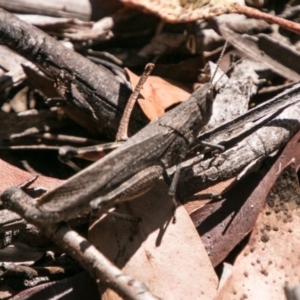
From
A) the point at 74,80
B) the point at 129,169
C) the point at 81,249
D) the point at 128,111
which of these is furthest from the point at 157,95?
the point at 81,249

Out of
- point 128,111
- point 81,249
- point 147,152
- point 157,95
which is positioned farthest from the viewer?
point 157,95

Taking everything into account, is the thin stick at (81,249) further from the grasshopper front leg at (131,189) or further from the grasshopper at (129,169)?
the grasshopper front leg at (131,189)

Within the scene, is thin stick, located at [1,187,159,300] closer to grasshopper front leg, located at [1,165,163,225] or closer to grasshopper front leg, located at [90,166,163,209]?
grasshopper front leg, located at [1,165,163,225]


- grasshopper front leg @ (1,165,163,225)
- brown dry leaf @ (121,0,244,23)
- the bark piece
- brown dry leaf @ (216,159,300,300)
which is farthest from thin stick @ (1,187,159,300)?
brown dry leaf @ (121,0,244,23)

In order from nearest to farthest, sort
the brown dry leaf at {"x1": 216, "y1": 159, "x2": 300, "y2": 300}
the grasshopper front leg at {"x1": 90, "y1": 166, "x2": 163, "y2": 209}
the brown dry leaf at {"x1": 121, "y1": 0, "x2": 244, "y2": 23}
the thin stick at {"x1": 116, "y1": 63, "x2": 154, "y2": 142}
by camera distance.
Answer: the grasshopper front leg at {"x1": 90, "y1": 166, "x2": 163, "y2": 209} → the brown dry leaf at {"x1": 216, "y1": 159, "x2": 300, "y2": 300} → the thin stick at {"x1": 116, "y1": 63, "x2": 154, "y2": 142} → the brown dry leaf at {"x1": 121, "y1": 0, "x2": 244, "y2": 23}

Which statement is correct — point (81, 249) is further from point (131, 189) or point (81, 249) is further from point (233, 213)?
point (233, 213)
